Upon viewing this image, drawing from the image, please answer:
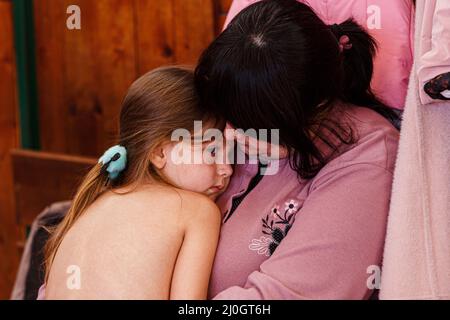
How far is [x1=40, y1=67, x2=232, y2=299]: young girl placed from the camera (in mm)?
1242

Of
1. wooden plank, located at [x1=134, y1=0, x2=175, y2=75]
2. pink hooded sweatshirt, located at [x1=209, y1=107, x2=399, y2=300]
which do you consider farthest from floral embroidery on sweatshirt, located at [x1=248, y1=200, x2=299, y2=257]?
wooden plank, located at [x1=134, y1=0, x2=175, y2=75]

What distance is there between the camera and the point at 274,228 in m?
1.28

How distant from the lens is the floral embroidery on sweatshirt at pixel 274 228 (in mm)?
1277

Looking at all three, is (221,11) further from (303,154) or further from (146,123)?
(303,154)

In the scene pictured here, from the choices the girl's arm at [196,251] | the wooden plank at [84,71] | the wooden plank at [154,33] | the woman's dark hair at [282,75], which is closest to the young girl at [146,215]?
the girl's arm at [196,251]

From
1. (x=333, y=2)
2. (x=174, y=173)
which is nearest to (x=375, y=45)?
(x=333, y=2)

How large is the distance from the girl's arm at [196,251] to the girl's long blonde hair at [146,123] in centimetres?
14

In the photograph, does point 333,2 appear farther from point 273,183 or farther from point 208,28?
point 208,28

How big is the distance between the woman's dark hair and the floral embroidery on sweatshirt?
0.09 metres

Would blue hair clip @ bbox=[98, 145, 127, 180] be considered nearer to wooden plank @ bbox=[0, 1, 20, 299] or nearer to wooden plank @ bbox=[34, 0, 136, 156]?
wooden plank @ bbox=[34, 0, 136, 156]

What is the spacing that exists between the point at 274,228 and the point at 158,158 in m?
0.28

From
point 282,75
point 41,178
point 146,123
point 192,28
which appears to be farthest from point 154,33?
point 282,75

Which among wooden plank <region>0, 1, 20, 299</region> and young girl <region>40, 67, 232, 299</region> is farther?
wooden plank <region>0, 1, 20, 299</region>

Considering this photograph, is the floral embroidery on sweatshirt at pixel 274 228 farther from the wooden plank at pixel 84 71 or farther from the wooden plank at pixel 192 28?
the wooden plank at pixel 84 71
